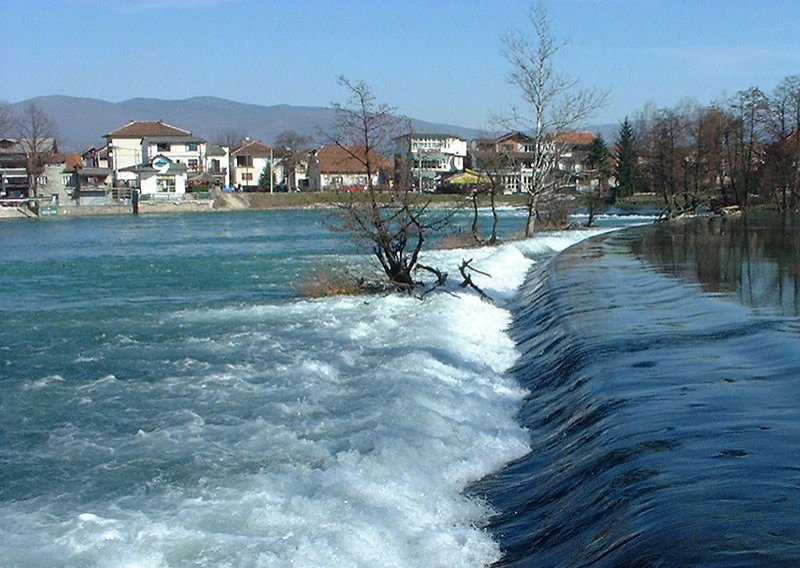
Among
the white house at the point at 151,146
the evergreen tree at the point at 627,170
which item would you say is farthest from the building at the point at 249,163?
the evergreen tree at the point at 627,170

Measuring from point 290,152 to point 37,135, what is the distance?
30243 mm

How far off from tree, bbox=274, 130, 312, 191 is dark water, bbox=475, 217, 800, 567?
93531 mm

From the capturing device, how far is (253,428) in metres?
11.1

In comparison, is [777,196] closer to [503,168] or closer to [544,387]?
[503,168]

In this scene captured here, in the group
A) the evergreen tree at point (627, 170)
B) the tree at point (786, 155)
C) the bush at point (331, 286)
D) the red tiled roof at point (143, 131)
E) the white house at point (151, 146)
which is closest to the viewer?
the bush at point (331, 286)

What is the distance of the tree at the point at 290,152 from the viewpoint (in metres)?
112

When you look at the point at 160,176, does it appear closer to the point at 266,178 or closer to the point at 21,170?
the point at 21,170

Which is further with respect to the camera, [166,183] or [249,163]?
[249,163]

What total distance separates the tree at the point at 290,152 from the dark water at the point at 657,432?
93531 mm

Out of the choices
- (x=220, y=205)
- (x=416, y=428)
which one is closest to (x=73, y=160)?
(x=220, y=205)

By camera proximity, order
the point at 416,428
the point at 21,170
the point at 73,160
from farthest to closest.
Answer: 1. the point at 73,160
2. the point at 21,170
3. the point at 416,428

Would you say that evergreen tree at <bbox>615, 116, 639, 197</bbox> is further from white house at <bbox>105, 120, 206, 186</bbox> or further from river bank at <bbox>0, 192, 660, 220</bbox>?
white house at <bbox>105, 120, 206, 186</bbox>

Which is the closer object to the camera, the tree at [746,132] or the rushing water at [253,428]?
the rushing water at [253,428]

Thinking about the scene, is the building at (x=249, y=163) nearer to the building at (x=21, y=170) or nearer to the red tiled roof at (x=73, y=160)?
the red tiled roof at (x=73, y=160)
